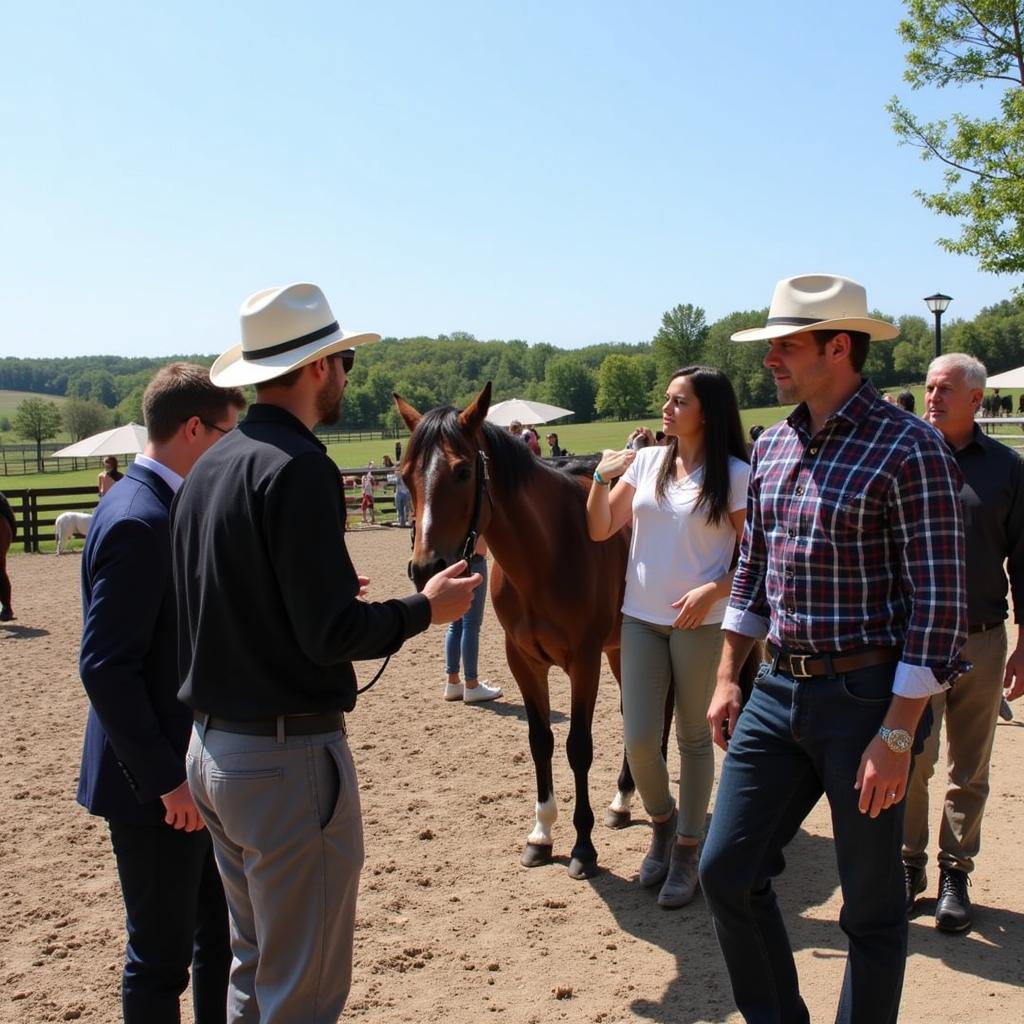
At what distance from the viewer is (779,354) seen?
2.99 m

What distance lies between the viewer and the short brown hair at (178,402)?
9.99ft

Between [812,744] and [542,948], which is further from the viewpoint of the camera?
[542,948]

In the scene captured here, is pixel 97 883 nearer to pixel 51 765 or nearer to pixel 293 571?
pixel 51 765

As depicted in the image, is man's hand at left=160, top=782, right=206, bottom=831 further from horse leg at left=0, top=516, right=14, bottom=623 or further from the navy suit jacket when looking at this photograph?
horse leg at left=0, top=516, right=14, bottom=623

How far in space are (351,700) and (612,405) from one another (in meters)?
106

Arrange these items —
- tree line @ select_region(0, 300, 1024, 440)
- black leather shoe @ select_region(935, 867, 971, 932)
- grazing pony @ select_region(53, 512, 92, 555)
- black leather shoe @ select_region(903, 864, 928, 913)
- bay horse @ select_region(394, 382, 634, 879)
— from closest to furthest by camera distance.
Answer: black leather shoe @ select_region(935, 867, 971, 932) → black leather shoe @ select_region(903, 864, 928, 913) → bay horse @ select_region(394, 382, 634, 879) → grazing pony @ select_region(53, 512, 92, 555) → tree line @ select_region(0, 300, 1024, 440)

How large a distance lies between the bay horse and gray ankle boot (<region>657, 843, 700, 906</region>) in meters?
0.49

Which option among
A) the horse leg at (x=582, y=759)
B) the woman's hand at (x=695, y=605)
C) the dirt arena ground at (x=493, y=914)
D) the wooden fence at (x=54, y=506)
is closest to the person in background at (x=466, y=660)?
the dirt arena ground at (x=493, y=914)

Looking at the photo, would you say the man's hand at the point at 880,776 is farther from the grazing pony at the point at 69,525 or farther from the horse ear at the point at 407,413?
the grazing pony at the point at 69,525

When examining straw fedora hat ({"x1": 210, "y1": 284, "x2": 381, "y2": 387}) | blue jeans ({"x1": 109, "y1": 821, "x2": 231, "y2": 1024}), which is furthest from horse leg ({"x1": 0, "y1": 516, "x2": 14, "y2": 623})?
straw fedora hat ({"x1": 210, "y1": 284, "x2": 381, "y2": 387})

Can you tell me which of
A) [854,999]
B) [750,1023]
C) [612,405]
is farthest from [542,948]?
[612,405]

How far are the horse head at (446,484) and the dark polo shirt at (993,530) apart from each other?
2.12 m

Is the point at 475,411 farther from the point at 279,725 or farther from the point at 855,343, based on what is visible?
the point at 279,725

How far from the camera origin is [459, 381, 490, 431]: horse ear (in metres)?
4.59
